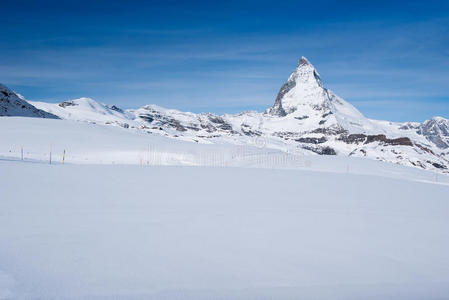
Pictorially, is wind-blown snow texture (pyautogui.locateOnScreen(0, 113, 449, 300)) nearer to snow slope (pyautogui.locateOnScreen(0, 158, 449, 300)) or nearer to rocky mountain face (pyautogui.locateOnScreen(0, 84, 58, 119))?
snow slope (pyautogui.locateOnScreen(0, 158, 449, 300))

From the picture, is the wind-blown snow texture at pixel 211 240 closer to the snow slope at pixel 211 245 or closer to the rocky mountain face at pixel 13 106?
the snow slope at pixel 211 245

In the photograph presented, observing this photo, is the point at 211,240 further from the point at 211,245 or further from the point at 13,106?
the point at 13,106

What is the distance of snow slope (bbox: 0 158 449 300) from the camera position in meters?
5.00

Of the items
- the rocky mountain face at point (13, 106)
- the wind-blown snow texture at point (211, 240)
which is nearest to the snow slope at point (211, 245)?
the wind-blown snow texture at point (211, 240)

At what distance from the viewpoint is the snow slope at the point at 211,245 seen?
5.00m

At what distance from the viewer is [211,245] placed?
656 cm

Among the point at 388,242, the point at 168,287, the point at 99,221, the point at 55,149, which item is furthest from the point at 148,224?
the point at 55,149

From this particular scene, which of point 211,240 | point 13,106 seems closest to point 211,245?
point 211,240

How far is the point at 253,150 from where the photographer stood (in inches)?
1407

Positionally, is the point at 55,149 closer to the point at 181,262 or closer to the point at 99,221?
the point at 99,221

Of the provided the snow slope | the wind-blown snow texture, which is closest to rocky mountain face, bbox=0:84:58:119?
the wind-blown snow texture

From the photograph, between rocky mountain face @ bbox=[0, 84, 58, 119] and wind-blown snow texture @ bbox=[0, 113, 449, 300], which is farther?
rocky mountain face @ bbox=[0, 84, 58, 119]

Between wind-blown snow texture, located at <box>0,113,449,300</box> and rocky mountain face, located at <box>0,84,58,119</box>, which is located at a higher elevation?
rocky mountain face, located at <box>0,84,58,119</box>

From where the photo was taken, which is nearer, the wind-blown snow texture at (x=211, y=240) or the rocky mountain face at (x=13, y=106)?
the wind-blown snow texture at (x=211, y=240)
